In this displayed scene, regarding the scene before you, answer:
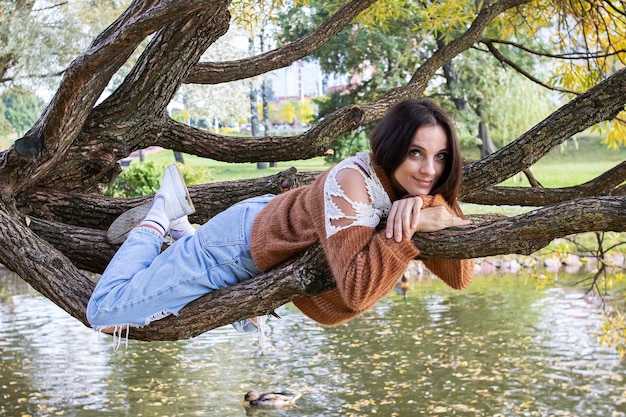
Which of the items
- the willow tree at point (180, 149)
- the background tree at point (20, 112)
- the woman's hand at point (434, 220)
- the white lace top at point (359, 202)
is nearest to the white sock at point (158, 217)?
the willow tree at point (180, 149)

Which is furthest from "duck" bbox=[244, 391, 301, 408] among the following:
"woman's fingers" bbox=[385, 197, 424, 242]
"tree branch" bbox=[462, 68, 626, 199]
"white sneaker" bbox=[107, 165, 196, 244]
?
"woman's fingers" bbox=[385, 197, 424, 242]

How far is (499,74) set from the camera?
56.0ft

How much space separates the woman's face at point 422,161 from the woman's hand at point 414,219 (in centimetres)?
14

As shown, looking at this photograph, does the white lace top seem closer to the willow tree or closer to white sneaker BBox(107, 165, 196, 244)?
the willow tree

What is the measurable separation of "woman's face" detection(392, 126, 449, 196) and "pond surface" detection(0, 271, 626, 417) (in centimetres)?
490

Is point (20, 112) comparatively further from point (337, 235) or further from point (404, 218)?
point (404, 218)

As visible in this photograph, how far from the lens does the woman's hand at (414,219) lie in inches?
83.0

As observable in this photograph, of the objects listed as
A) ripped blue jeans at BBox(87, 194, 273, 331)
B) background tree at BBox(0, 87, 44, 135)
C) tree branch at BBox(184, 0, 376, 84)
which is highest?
background tree at BBox(0, 87, 44, 135)

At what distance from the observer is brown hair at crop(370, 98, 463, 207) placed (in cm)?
228

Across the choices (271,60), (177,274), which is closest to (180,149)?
(271,60)

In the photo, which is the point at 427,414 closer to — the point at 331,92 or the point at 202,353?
the point at 202,353

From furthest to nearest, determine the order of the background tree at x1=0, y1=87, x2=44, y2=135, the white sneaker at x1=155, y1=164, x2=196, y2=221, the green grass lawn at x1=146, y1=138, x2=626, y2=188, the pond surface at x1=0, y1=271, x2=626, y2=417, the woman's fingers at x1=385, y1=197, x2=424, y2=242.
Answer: the green grass lawn at x1=146, y1=138, x2=626, y2=188
the background tree at x1=0, y1=87, x2=44, y2=135
the pond surface at x1=0, y1=271, x2=626, y2=417
the white sneaker at x1=155, y1=164, x2=196, y2=221
the woman's fingers at x1=385, y1=197, x2=424, y2=242

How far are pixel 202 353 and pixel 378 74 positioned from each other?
8961mm

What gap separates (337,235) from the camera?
217 cm
